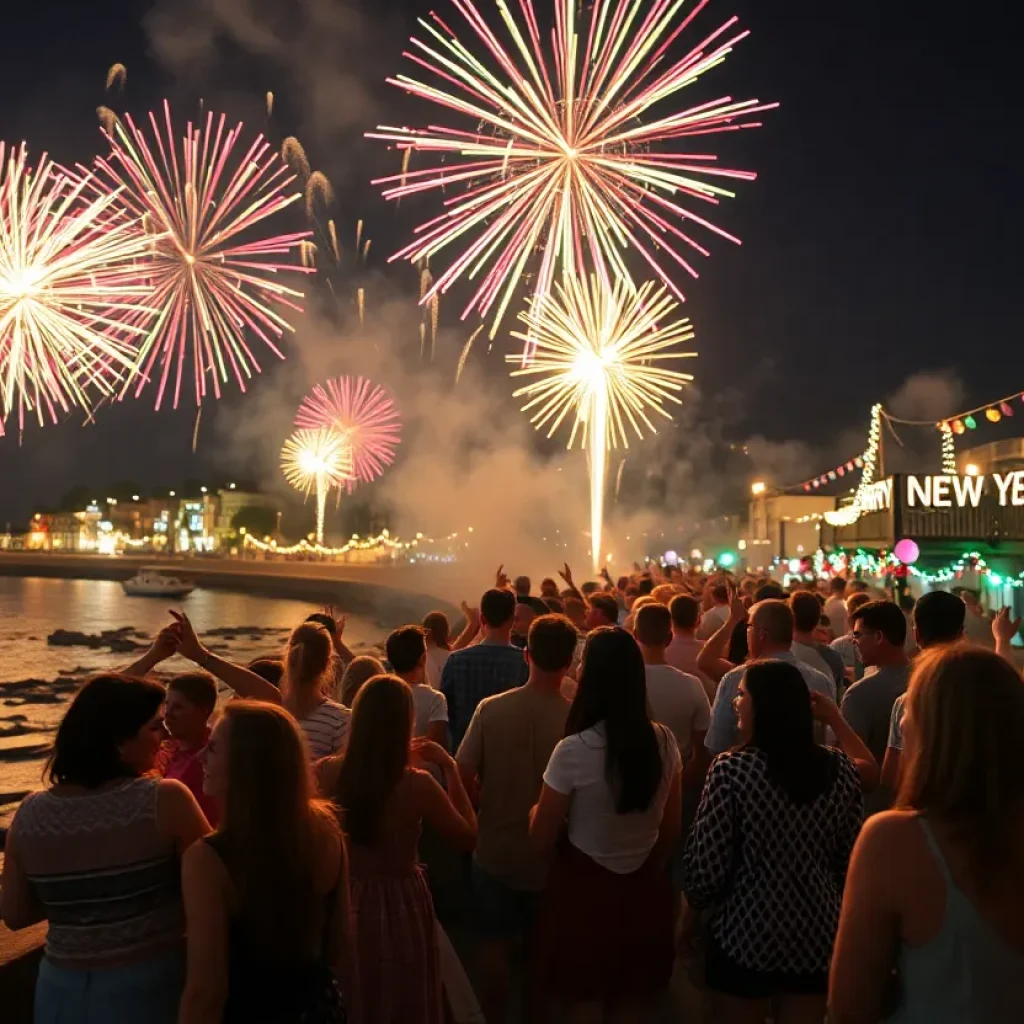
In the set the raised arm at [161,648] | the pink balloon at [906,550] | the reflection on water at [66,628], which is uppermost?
the pink balloon at [906,550]

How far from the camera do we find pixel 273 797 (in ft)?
9.23

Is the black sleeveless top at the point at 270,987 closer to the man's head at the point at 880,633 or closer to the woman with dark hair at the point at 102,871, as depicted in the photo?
the woman with dark hair at the point at 102,871

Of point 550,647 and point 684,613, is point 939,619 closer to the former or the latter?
point 684,613

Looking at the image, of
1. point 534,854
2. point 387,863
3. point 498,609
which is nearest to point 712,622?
point 498,609

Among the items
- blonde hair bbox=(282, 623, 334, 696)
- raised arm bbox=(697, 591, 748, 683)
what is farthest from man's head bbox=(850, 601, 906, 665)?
blonde hair bbox=(282, 623, 334, 696)

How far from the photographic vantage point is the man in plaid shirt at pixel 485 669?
5828 millimetres

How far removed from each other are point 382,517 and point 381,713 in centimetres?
13548

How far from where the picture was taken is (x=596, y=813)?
141 inches

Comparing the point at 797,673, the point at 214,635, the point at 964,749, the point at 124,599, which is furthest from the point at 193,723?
the point at 124,599

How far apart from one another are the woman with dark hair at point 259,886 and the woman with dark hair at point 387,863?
0.52 m

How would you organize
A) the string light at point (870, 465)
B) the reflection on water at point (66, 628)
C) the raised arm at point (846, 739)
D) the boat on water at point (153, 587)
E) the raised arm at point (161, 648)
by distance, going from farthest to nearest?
the boat on water at point (153, 587), the string light at point (870, 465), the reflection on water at point (66, 628), the raised arm at point (161, 648), the raised arm at point (846, 739)

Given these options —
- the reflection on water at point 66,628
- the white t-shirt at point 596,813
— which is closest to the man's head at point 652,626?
the white t-shirt at point 596,813

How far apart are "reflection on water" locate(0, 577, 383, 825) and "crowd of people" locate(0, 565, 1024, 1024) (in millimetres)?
12850

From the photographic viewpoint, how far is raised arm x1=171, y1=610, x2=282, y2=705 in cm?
463
